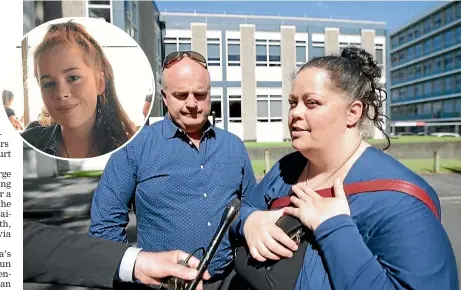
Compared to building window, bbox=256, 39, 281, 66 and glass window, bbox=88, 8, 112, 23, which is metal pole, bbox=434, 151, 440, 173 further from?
building window, bbox=256, 39, 281, 66

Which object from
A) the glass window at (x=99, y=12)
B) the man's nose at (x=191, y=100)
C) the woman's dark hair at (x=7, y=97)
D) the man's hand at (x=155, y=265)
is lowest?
the man's hand at (x=155, y=265)

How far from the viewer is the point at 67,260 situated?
1254mm

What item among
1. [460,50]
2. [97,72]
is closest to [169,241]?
[97,72]

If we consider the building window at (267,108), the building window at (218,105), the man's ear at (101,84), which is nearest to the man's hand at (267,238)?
the man's ear at (101,84)

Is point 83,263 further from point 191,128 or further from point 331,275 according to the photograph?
point 191,128

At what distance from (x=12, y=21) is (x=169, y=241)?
1211mm

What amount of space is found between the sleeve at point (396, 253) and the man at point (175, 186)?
0.90 metres

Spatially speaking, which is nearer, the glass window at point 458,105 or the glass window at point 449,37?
the glass window at point 458,105

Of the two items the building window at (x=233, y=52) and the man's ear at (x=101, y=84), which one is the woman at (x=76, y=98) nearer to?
the man's ear at (x=101, y=84)

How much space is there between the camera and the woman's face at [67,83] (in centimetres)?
118

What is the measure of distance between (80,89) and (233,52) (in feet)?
90.1

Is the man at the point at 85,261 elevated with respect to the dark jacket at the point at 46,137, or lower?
lower

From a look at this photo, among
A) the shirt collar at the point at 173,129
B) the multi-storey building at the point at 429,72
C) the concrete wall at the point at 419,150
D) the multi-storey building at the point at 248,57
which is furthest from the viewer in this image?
the multi-storey building at the point at 429,72

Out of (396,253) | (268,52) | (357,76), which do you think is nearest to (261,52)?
(268,52)
